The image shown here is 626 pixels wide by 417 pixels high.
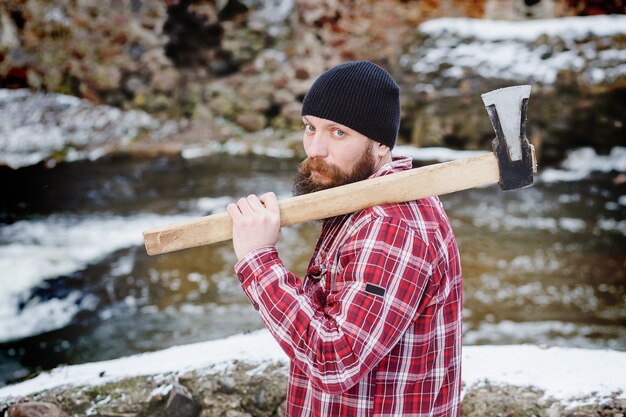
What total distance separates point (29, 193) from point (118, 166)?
1501 millimetres

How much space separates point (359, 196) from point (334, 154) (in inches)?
5.2

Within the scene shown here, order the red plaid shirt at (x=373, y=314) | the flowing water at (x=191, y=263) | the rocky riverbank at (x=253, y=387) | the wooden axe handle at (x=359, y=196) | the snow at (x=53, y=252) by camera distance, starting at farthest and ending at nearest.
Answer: the snow at (x=53, y=252) → the flowing water at (x=191, y=263) → the rocky riverbank at (x=253, y=387) → the wooden axe handle at (x=359, y=196) → the red plaid shirt at (x=373, y=314)

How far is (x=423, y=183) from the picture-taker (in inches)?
56.8

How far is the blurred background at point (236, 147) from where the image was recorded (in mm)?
5207

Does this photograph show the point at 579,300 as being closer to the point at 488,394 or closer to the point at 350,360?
the point at 488,394

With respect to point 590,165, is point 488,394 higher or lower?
lower

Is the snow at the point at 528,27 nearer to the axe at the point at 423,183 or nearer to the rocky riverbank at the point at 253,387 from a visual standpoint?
the rocky riverbank at the point at 253,387

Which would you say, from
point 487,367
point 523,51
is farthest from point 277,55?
point 487,367

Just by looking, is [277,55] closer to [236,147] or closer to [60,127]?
[236,147]

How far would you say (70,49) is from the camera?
11195 millimetres

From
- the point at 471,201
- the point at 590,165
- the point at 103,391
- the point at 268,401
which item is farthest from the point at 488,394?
the point at 590,165

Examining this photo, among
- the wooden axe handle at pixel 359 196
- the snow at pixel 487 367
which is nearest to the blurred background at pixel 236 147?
the snow at pixel 487 367

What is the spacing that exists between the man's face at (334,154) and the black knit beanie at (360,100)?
3 cm

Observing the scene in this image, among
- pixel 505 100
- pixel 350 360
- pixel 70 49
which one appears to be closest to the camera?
pixel 350 360
